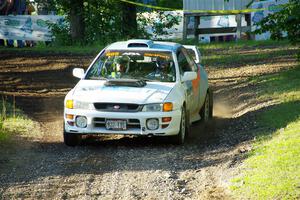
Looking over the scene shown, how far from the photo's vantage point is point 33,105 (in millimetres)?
19000

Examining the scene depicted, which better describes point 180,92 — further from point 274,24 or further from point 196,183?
point 274,24

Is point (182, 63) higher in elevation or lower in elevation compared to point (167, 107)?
higher

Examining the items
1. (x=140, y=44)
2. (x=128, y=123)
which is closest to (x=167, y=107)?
(x=128, y=123)

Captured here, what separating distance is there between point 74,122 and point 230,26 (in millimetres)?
28899

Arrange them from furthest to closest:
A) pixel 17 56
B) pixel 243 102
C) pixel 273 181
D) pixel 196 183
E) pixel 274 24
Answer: pixel 17 56, pixel 274 24, pixel 243 102, pixel 196 183, pixel 273 181

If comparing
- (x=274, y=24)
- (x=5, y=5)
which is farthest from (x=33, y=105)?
(x=5, y=5)

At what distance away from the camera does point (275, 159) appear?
1069cm

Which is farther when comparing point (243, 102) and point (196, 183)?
point (243, 102)

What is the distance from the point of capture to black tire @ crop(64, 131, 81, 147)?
1310 cm

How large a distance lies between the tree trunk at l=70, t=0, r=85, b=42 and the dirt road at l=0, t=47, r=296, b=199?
1798cm

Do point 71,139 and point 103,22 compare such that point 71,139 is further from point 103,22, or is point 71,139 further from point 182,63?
point 103,22

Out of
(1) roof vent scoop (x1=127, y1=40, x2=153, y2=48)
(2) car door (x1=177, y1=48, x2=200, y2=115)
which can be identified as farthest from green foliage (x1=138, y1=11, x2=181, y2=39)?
(1) roof vent scoop (x1=127, y1=40, x2=153, y2=48)

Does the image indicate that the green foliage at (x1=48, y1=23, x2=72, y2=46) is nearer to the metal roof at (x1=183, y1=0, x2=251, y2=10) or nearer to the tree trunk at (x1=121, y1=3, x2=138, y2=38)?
the tree trunk at (x1=121, y1=3, x2=138, y2=38)

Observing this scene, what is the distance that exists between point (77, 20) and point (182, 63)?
897 inches
